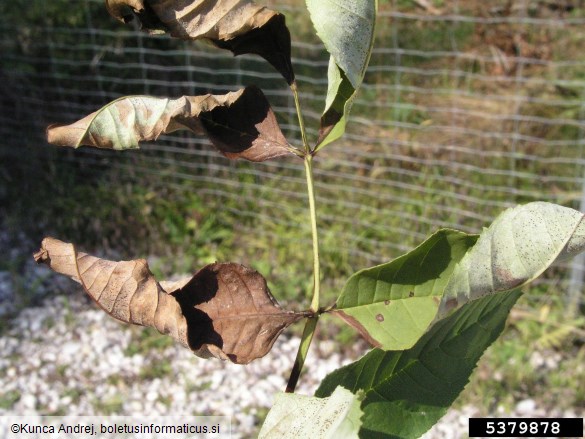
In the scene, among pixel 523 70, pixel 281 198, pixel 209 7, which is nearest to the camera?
pixel 209 7

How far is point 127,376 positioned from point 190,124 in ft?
7.61

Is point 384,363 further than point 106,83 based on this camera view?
No

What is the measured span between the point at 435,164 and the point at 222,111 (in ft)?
8.40

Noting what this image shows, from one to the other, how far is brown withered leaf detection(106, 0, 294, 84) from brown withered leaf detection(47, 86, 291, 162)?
43 mm

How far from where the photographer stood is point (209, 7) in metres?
0.51

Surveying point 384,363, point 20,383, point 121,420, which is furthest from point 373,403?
point 20,383

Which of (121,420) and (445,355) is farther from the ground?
(445,355)

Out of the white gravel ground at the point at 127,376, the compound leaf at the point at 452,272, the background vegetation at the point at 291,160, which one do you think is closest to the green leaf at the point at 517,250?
the compound leaf at the point at 452,272

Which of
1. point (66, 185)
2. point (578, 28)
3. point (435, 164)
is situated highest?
point (578, 28)

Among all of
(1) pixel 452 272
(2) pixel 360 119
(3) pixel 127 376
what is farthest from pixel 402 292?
(2) pixel 360 119

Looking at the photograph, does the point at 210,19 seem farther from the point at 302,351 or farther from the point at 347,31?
the point at 302,351

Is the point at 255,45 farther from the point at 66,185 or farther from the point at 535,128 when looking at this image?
the point at 66,185

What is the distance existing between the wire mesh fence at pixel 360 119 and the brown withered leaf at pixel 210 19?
7.93 feet

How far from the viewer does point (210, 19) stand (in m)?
0.51
